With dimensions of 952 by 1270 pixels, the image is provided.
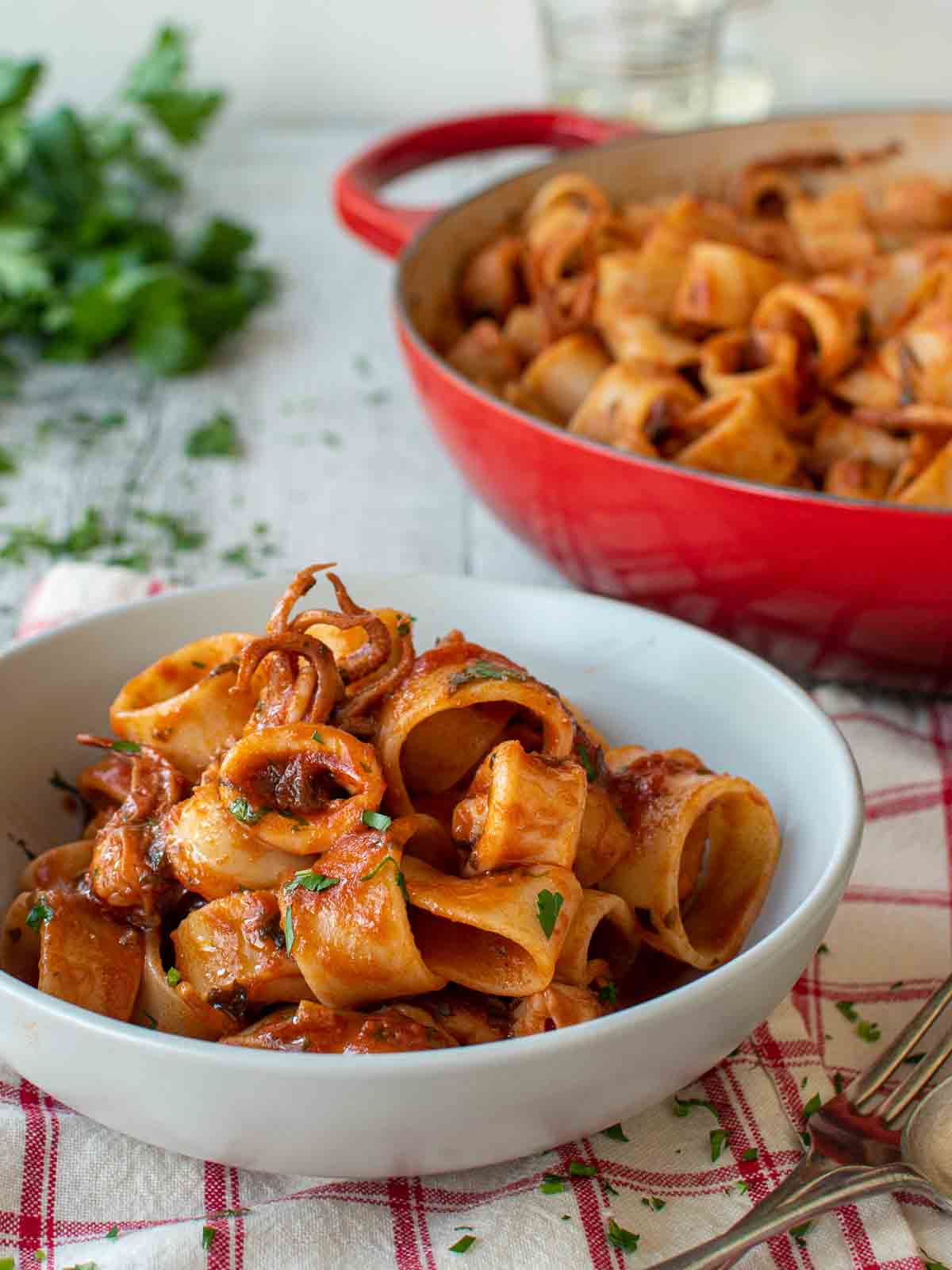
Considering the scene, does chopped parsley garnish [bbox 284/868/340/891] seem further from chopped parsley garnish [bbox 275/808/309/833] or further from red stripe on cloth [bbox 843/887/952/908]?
red stripe on cloth [bbox 843/887/952/908]

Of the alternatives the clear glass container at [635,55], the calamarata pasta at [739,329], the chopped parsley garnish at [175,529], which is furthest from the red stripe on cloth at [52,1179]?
the clear glass container at [635,55]

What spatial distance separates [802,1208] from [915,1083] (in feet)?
0.56

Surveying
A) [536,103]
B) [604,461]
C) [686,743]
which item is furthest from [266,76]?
[686,743]

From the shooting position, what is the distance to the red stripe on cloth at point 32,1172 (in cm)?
111

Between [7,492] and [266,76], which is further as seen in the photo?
[266,76]

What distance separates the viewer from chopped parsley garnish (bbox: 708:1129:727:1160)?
1.17m

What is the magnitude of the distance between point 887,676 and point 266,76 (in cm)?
286

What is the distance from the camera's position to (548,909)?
109 centimetres

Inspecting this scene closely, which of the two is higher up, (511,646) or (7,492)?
(511,646)

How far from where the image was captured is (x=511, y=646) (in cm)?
152

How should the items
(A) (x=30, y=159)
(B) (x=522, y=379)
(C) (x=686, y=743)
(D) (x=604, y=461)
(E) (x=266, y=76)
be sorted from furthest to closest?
1. (E) (x=266, y=76)
2. (A) (x=30, y=159)
3. (B) (x=522, y=379)
4. (D) (x=604, y=461)
5. (C) (x=686, y=743)

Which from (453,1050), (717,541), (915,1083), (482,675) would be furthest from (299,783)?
(717,541)

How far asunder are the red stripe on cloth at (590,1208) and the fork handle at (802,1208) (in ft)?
0.16

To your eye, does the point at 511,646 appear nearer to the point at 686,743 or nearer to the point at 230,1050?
the point at 686,743
